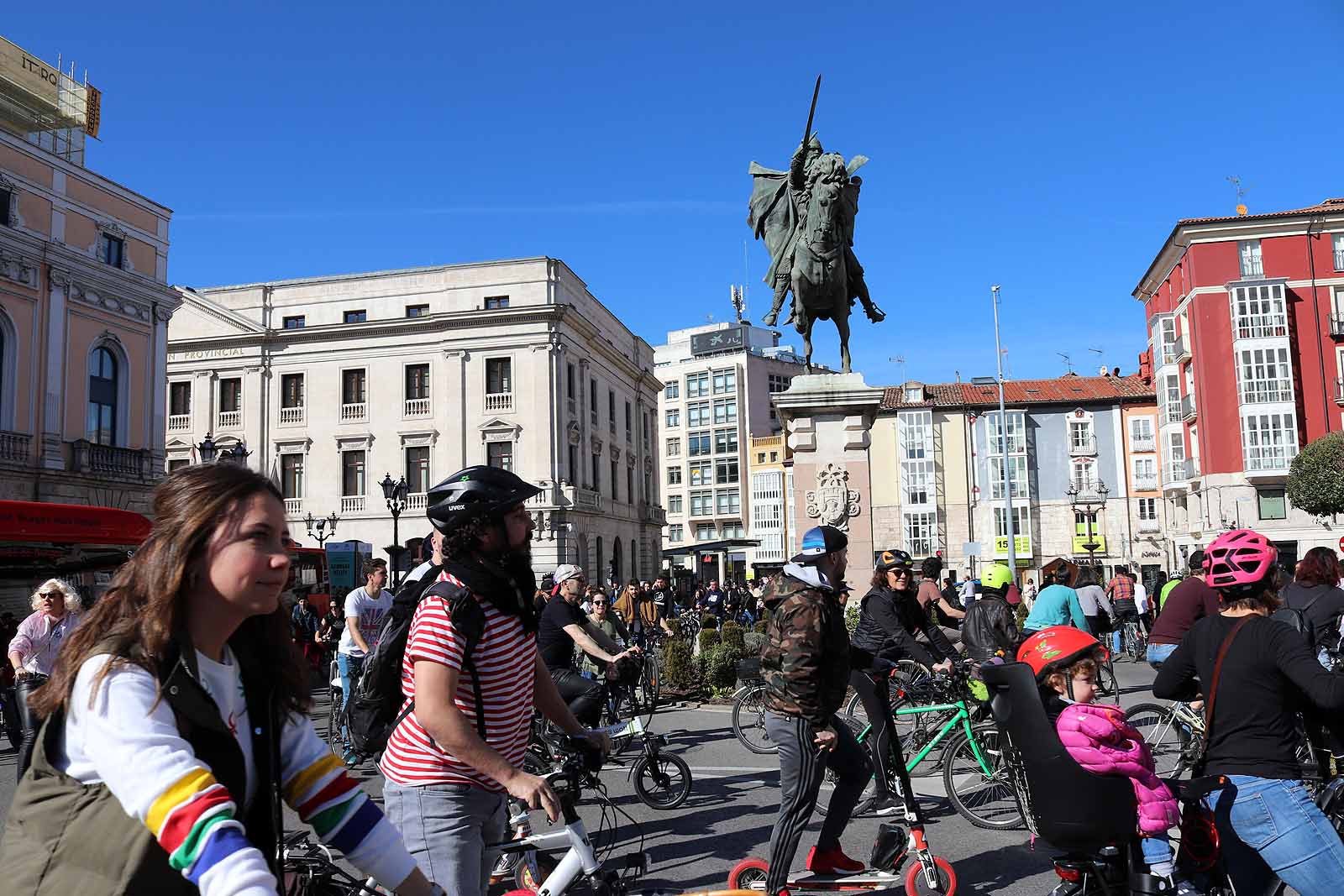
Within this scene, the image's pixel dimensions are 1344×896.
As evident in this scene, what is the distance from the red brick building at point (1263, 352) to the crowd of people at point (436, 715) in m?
41.4

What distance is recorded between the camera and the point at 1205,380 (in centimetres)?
4316

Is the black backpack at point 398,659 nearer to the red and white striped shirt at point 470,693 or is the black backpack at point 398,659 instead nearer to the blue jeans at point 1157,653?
the red and white striped shirt at point 470,693

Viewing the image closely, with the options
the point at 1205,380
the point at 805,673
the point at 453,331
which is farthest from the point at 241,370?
the point at 805,673

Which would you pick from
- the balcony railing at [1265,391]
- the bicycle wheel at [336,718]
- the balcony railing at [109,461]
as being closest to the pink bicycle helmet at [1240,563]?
the bicycle wheel at [336,718]

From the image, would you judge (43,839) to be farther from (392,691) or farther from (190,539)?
(392,691)

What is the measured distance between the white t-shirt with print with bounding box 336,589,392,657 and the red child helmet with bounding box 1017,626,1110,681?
7.18 m

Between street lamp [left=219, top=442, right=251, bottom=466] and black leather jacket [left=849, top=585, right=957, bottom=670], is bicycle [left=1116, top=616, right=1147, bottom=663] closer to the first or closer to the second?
black leather jacket [left=849, top=585, right=957, bottom=670]

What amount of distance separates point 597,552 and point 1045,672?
157 feet

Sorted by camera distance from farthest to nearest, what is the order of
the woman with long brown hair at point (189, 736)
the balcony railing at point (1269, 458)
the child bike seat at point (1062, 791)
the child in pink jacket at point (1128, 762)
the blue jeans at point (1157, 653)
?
1. the balcony railing at point (1269, 458)
2. the blue jeans at point (1157, 653)
3. the child in pink jacket at point (1128, 762)
4. the child bike seat at point (1062, 791)
5. the woman with long brown hair at point (189, 736)

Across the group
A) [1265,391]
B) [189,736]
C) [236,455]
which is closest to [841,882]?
[189,736]

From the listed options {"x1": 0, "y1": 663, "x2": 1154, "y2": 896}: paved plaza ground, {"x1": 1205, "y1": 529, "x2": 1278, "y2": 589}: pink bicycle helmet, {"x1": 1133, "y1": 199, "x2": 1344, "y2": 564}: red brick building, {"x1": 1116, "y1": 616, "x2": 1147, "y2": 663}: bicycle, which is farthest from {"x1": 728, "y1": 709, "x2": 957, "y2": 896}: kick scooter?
{"x1": 1133, "y1": 199, "x2": 1344, "y2": 564}: red brick building

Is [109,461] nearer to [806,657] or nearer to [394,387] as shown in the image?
[394,387]

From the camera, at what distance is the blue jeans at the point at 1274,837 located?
313 centimetres

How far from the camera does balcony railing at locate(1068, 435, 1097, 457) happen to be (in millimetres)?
55656
